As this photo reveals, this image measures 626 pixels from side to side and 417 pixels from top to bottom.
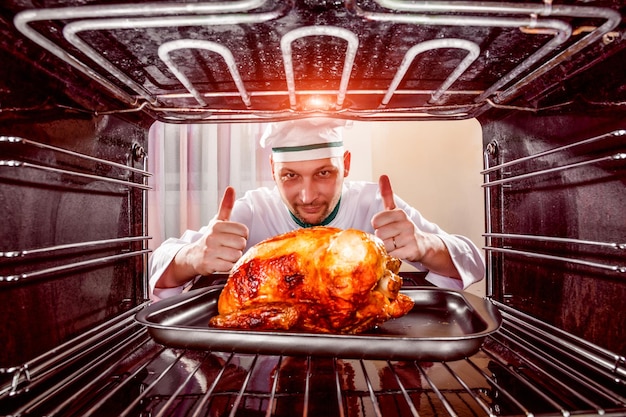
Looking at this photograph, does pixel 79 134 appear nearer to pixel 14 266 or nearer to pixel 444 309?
pixel 14 266

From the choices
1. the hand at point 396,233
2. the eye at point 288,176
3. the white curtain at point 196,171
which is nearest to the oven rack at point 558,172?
the hand at point 396,233

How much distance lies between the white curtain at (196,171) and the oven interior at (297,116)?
7.96ft

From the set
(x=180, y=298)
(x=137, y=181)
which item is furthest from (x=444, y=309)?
(x=137, y=181)

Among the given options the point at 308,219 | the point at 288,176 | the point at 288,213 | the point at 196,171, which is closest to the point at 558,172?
the point at 288,176

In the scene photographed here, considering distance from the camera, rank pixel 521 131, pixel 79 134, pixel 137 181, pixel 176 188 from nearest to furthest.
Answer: pixel 79 134 < pixel 521 131 < pixel 137 181 < pixel 176 188

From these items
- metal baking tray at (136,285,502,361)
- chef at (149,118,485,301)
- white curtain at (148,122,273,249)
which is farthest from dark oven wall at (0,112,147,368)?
white curtain at (148,122,273,249)

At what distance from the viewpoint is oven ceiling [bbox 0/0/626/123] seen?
58cm

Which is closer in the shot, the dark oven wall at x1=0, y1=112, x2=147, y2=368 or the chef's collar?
the dark oven wall at x1=0, y1=112, x2=147, y2=368

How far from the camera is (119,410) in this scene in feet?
2.09

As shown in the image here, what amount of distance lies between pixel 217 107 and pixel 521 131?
771mm

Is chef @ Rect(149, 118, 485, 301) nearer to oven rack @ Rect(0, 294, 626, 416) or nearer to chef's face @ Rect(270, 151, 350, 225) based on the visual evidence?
chef's face @ Rect(270, 151, 350, 225)

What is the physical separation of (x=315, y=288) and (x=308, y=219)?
4.78 ft

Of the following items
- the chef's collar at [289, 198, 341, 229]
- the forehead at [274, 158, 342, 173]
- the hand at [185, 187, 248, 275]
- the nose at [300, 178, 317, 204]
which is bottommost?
the hand at [185, 187, 248, 275]

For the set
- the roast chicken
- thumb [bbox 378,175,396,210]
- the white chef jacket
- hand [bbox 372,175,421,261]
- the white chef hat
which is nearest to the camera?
the roast chicken
